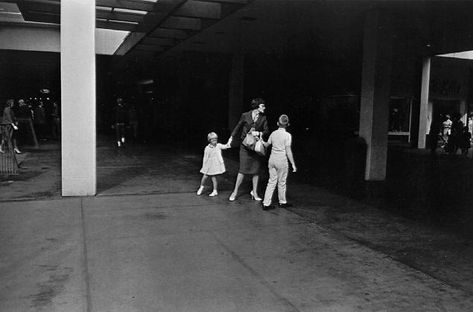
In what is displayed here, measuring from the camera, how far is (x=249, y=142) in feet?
26.2

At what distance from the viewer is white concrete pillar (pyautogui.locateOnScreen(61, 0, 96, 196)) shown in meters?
8.06

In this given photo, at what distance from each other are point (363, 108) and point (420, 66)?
10760mm

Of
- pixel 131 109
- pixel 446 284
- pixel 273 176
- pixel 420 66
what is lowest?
pixel 446 284

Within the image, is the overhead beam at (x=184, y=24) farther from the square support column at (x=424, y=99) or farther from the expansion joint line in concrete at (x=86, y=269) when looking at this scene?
the square support column at (x=424, y=99)

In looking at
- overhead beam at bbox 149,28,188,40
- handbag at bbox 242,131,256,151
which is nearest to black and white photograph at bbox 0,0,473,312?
handbag at bbox 242,131,256,151

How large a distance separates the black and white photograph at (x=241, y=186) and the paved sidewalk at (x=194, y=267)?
24 millimetres

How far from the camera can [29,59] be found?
24.5 meters

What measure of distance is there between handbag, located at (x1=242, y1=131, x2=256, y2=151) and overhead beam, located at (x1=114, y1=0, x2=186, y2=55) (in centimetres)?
379

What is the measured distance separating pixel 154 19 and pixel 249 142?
620 centimetres

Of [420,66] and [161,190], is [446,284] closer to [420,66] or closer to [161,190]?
[161,190]

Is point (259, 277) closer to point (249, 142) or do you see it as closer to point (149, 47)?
point (249, 142)

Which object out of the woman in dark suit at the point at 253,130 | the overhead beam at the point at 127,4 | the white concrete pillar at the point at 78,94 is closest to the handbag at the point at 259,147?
the woman in dark suit at the point at 253,130

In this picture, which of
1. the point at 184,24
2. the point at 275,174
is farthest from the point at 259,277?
the point at 184,24

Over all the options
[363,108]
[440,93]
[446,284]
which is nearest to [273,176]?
[446,284]
